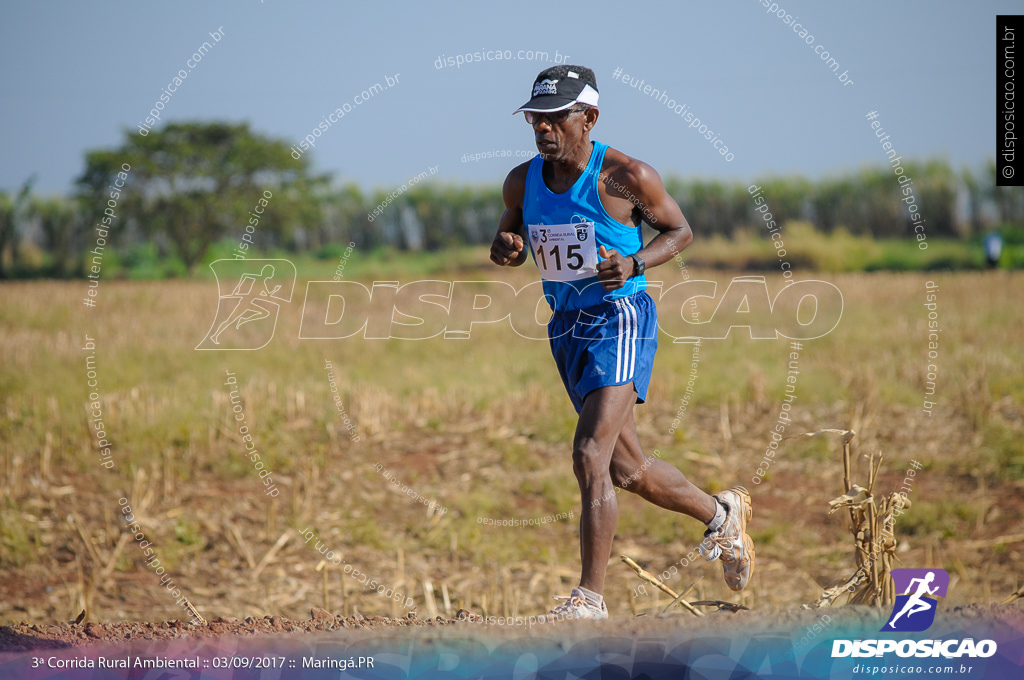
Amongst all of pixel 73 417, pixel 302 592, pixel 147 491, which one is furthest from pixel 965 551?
pixel 73 417

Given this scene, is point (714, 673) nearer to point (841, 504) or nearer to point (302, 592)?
point (841, 504)

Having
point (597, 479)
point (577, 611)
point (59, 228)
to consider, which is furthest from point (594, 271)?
point (59, 228)

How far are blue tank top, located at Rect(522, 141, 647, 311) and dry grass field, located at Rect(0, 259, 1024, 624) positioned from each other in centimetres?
201

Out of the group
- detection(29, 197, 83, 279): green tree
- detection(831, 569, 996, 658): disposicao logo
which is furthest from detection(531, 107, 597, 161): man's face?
detection(29, 197, 83, 279): green tree

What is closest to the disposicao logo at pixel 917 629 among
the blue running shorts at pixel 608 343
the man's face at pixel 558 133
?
the blue running shorts at pixel 608 343

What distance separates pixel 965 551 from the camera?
727 centimetres

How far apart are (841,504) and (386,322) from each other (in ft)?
45.0

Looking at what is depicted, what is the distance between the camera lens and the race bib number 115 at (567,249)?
4.42m

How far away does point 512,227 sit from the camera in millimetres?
4812

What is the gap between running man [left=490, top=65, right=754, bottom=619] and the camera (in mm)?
4258

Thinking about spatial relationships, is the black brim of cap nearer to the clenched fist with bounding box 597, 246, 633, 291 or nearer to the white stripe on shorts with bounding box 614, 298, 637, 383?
the clenched fist with bounding box 597, 246, 633, 291

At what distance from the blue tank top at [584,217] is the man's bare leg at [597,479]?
501 millimetres

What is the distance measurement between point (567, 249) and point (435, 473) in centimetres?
484

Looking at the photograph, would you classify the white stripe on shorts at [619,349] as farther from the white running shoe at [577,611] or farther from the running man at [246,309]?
A: the running man at [246,309]
